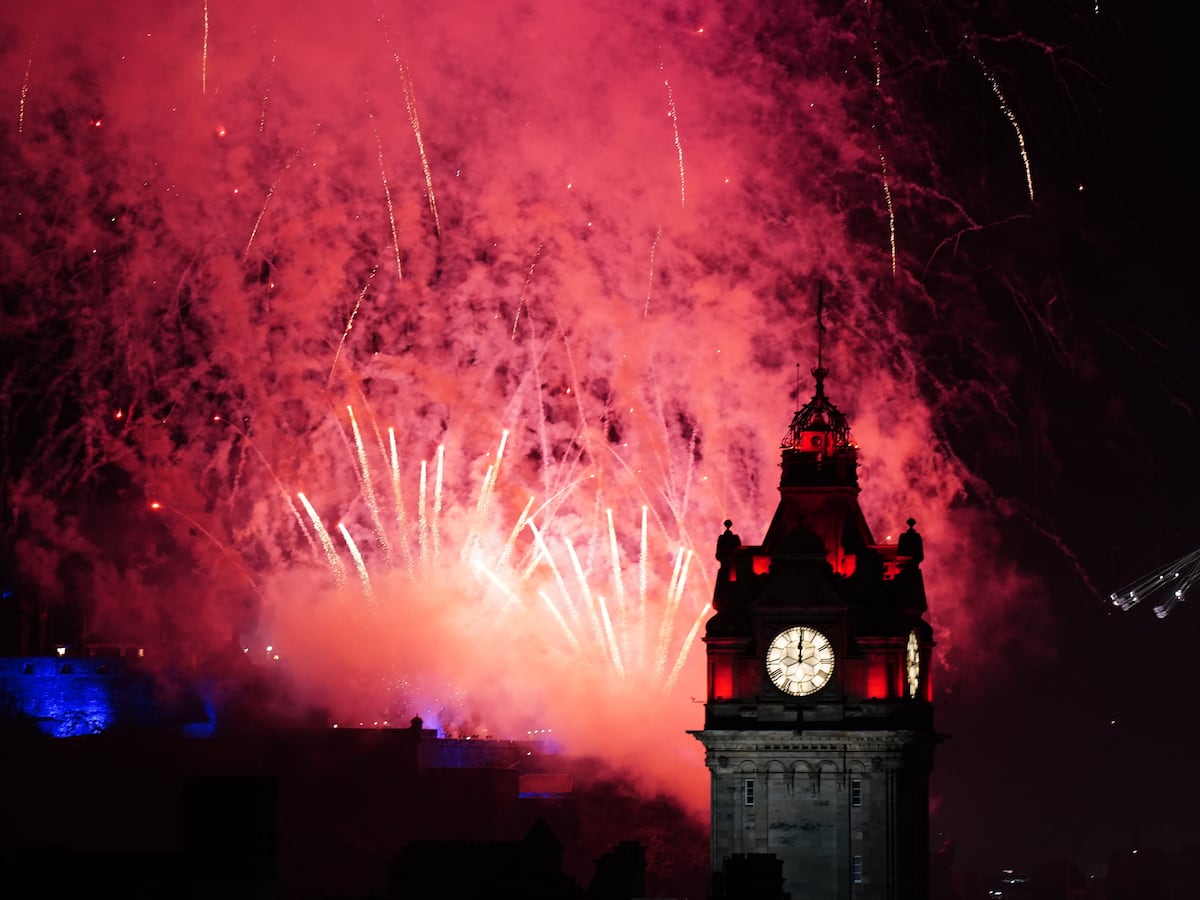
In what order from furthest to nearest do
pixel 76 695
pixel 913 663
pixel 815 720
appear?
pixel 76 695
pixel 913 663
pixel 815 720

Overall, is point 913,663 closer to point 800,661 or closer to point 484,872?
point 800,661

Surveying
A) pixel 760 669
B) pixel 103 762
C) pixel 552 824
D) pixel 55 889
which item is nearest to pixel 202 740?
pixel 103 762

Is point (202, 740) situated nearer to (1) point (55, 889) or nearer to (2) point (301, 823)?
(2) point (301, 823)

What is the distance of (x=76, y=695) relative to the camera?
549ft

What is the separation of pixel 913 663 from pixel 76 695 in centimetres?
6741

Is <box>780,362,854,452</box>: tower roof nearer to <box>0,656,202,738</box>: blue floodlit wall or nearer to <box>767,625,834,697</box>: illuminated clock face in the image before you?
<box>767,625,834,697</box>: illuminated clock face

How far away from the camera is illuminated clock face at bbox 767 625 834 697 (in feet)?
358

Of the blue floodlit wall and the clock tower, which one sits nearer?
the clock tower

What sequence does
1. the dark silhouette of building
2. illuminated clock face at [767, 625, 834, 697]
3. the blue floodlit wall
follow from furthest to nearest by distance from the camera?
the blue floodlit wall
illuminated clock face at [767, 625, 834, 697]
the dark silhouette of building

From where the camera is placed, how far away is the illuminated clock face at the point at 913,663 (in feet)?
361

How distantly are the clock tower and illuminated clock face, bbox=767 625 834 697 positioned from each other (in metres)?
0.03

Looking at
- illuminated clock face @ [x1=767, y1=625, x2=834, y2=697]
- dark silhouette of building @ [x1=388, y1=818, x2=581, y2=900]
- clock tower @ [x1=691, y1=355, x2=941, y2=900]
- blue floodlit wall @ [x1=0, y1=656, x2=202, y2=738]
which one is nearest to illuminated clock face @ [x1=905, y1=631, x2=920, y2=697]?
clock tower @ [x1=691, y1=355, x2=941, y2=900]

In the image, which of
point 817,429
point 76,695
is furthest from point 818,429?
point 76,695

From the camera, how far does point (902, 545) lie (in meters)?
111
